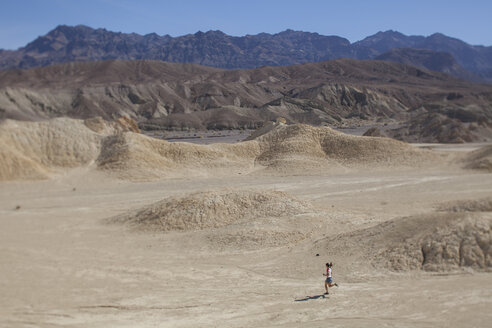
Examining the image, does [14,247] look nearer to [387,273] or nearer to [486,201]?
[387,273]

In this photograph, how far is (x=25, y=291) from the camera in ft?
39.8

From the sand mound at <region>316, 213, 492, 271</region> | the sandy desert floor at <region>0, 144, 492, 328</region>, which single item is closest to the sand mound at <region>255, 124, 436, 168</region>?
the sandy desert floor at <region>0, 144, 492, 328</region>

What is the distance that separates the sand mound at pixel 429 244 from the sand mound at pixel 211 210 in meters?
5.51

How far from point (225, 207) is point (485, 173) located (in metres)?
19.8

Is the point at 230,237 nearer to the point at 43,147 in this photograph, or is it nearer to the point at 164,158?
the point at 164,158

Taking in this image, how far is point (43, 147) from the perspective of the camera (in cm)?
3481

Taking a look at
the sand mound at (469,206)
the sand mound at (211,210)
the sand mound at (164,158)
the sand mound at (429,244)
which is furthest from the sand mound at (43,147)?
the sand mound at (429,244)

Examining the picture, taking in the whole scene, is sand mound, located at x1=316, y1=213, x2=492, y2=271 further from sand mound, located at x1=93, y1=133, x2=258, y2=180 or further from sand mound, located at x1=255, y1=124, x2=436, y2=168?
sand mound, located at x1=255, y1=124, x2=436, y2=168

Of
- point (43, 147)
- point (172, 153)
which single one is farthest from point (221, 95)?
point (43, 147)

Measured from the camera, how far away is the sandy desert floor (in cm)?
1000

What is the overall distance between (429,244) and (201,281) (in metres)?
6.02

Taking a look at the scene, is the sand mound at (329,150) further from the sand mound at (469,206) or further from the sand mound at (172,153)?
the sand mound at (469,206)

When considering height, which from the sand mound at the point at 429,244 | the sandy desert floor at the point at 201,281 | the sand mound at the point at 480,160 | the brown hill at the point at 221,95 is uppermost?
the brown hill at the point at 221,95

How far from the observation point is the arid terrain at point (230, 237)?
10.5 m
